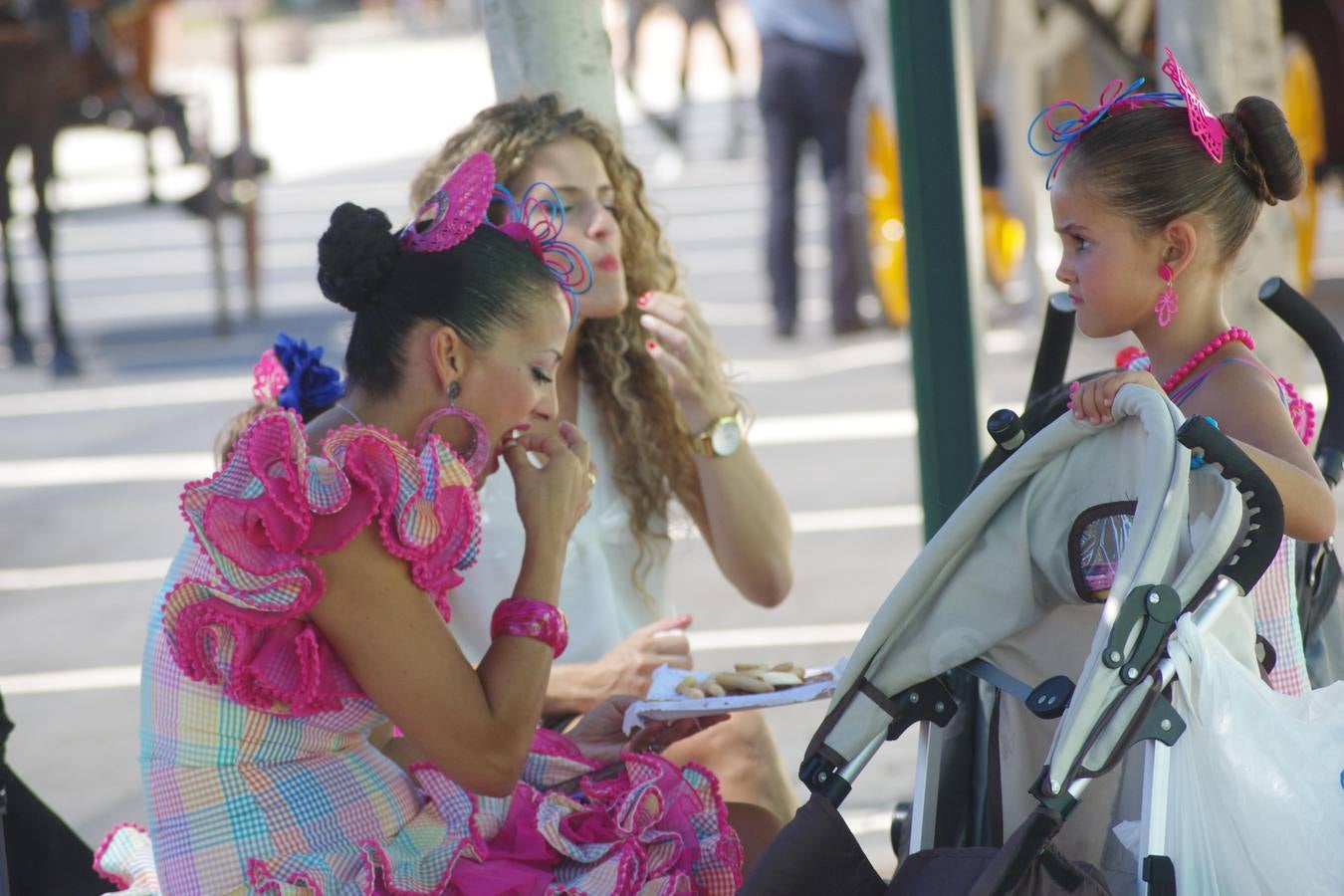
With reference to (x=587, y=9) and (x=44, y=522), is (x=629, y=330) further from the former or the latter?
(x=44, y=522)

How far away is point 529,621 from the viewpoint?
7.37 ft

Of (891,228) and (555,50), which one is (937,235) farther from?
(891,228)

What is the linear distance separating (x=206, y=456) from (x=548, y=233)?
192 inches

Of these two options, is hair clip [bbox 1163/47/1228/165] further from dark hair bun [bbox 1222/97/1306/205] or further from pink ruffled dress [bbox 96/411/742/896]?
pink ruffled dress [bbox 96/411/742/896]

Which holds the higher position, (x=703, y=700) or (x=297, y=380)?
(x=297, y=380)

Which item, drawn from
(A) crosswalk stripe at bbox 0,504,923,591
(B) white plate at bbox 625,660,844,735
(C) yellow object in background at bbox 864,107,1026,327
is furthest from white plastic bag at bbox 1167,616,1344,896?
(C) yellow object in background at bbox 864,107,1026,327

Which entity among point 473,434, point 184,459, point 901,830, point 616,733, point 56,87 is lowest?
point 184,459

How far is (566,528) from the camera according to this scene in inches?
93.5

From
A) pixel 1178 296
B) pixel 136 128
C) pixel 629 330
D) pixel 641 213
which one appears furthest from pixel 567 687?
pixel 136 128

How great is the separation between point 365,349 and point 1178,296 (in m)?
1.17

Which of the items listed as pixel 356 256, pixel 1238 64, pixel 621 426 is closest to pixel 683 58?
pixel 1238 64

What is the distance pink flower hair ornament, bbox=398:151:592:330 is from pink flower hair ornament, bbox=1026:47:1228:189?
71 cm

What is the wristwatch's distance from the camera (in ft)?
9.70

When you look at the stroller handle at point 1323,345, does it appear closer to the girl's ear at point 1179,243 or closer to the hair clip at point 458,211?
the girl's ear at point 1179,243
